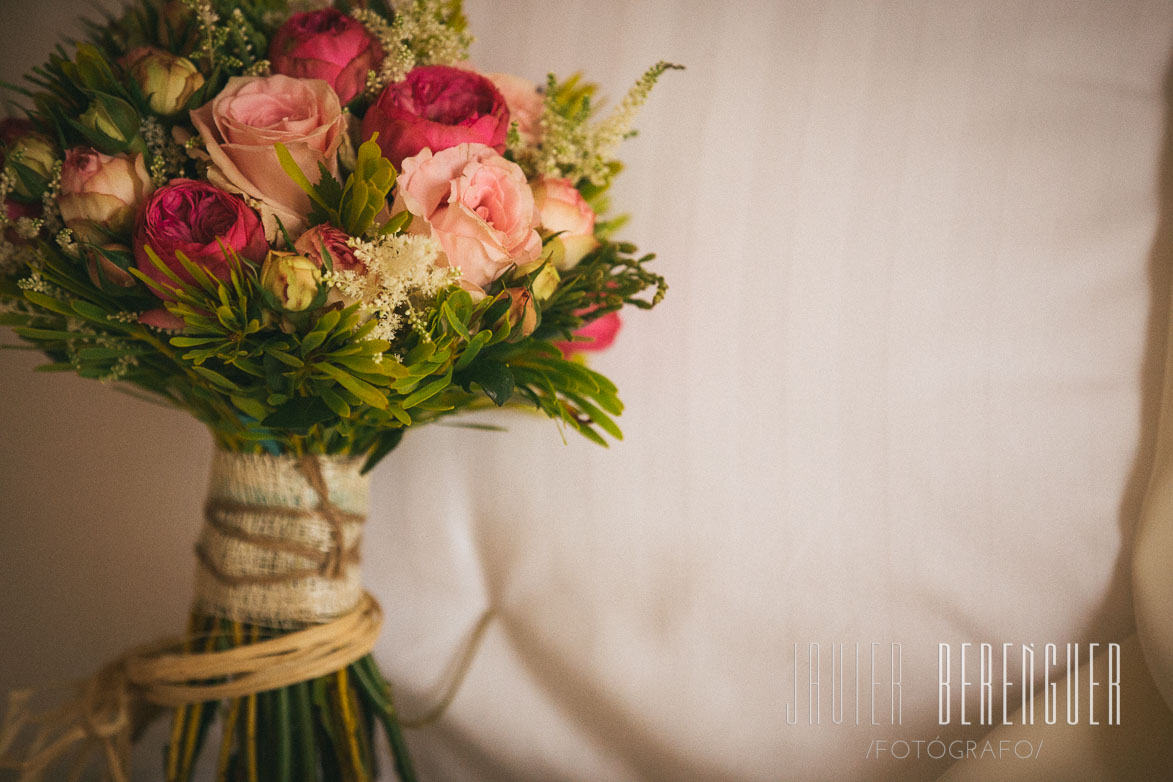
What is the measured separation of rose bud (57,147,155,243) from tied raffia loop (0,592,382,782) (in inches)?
15.1

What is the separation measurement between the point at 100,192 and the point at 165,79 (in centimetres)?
10

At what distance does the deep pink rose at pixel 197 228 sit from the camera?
486 millimetres

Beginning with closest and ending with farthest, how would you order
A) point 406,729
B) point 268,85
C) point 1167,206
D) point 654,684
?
point 268,85 → point 1167,206 → point 654,684 → point 406,729

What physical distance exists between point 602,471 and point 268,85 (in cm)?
52

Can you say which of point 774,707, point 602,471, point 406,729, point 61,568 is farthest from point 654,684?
point 61,568

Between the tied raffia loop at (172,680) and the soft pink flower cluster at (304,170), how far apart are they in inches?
14.1

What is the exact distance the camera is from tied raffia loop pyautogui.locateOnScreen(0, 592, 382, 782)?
2.12 ft

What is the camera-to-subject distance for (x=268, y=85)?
1.76 feet

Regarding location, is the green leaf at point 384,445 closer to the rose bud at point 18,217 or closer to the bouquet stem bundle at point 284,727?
the bouquet stem bundle at point 284,727

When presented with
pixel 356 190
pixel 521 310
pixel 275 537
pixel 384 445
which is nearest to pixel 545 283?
pixel 521 310

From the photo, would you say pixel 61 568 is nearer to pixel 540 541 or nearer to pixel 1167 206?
pixel 540 541

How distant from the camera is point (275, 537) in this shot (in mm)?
661

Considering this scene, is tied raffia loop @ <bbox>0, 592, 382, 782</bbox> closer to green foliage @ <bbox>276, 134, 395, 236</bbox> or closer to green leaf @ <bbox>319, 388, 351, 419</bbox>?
green leaf @ <bbox>319, 388, 351, 419</bbox>

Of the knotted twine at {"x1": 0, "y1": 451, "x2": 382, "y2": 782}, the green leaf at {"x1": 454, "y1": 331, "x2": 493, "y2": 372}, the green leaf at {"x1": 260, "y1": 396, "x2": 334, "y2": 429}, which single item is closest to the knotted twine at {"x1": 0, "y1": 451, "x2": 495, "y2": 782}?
the knotted twine at {"x1": 0, "y1": 451, "x2": 382, "y2": 782}
